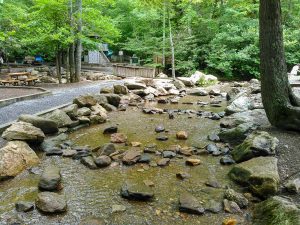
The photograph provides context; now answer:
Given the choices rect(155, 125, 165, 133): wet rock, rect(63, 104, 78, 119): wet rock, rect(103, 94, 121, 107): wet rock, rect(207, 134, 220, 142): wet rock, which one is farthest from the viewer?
rect(103, 94, 121, 107): wet rock

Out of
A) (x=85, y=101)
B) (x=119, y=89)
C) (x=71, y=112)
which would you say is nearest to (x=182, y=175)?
(x=71, y=112)

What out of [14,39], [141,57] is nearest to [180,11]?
[141,57]

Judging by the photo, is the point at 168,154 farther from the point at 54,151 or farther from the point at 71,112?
the point at 71,112

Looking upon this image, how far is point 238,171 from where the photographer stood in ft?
15.3

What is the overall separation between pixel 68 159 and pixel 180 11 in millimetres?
19377

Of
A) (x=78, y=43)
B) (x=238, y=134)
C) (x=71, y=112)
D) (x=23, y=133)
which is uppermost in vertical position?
(x=78, y=43)

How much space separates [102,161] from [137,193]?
1.37 metres

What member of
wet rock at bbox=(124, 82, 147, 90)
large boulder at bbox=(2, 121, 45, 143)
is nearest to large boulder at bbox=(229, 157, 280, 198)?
large boulder at bbox=(2, 121, 45, 143)

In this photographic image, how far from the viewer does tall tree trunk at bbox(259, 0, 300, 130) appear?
565cm

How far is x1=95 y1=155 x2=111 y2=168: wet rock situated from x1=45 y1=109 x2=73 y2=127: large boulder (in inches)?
97.8

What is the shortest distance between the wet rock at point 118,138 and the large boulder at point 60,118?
1.45 m

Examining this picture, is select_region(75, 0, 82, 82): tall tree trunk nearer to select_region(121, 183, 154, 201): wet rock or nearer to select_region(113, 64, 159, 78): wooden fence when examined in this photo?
select_region(113, 64, 159, 78): wooden fence

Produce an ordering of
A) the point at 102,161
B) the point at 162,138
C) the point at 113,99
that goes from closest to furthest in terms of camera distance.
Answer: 1. the point at 102,161
2. the point at 162,138
3. the point at 113,99

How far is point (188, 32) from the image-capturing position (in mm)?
20547
